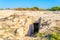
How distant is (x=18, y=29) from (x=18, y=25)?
7.73 ft

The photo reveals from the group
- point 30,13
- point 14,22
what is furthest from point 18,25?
point 30,13

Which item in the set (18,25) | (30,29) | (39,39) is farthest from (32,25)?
(39,39)

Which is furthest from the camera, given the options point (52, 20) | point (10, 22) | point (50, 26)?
point (10, 22)

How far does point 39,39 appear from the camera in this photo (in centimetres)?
1592

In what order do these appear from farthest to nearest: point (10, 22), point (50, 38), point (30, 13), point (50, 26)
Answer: point (30, 13) < point (10, 22) < point (50, 26) < point (50, 38)

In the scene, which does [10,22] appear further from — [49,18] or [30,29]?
[49,18]

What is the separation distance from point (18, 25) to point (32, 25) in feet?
7.19

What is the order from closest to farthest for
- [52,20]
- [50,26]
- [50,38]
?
[50,38], [50,26], [52,20]

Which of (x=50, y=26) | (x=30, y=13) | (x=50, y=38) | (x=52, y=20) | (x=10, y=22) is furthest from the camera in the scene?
(x=30, y=13)

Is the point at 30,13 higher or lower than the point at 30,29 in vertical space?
higher

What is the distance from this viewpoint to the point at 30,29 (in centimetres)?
2305

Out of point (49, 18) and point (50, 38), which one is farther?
point (49, 18)

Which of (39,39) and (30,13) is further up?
(30,13)

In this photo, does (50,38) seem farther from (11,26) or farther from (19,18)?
(19,18)
